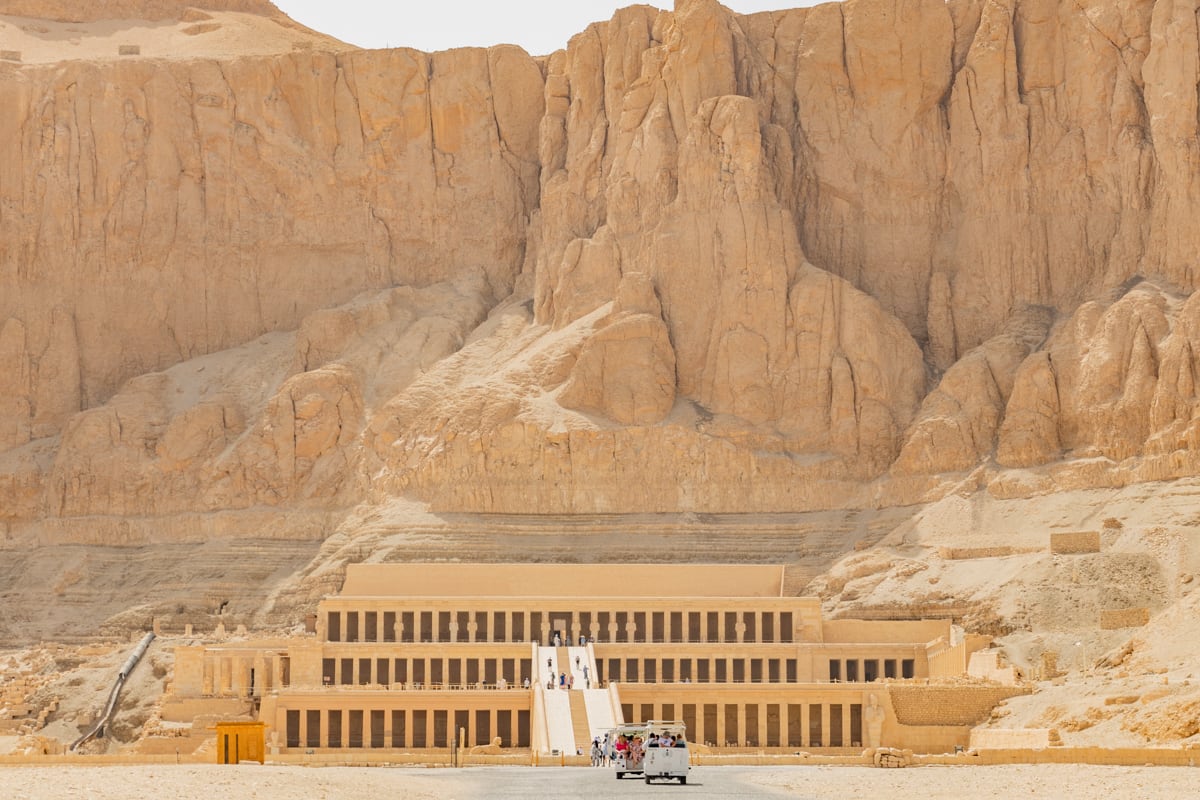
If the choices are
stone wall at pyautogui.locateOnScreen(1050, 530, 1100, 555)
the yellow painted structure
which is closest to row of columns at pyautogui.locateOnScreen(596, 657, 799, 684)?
stone wall at pyautogui.locateOnScreen(1050, 530, 1100, 555)

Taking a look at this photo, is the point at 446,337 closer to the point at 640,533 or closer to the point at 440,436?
the point at 440,436

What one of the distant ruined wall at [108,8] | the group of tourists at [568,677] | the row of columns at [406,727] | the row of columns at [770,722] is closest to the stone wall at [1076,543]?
the row of columns at [770,722]

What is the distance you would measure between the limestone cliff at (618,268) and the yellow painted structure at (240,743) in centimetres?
5056

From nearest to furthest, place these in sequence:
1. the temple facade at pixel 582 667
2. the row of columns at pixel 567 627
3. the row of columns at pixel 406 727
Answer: the temple facade at pixel 582 667 → the row of columns at pixel 406 727 → the row of columns at pixel 567 627

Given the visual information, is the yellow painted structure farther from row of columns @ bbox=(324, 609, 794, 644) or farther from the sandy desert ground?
row of columns @ bbox=(324, 609, 794, 644)

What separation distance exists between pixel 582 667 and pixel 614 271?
3143cm

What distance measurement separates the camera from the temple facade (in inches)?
3681

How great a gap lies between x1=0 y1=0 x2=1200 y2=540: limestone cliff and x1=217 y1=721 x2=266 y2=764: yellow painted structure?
50.6 metres

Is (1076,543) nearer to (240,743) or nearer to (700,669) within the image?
(700,669)

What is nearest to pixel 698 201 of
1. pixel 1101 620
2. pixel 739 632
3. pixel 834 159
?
pixel 834 159

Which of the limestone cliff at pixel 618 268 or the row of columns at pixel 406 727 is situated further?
the limestone cliff at pixel 618 268

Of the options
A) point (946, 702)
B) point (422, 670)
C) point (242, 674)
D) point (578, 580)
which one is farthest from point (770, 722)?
point (242, 674)

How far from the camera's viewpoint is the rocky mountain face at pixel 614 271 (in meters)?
120

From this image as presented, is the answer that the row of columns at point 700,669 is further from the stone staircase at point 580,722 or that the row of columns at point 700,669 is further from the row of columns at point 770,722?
the stone staircase at point 580,722
